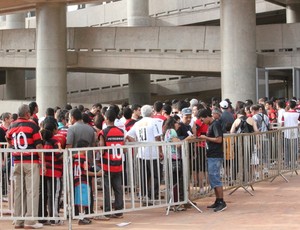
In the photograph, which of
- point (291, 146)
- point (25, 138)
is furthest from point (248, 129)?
point (25, 138)

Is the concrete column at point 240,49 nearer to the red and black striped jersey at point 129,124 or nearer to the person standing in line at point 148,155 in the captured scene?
the red and black striped jersey at point 129,124

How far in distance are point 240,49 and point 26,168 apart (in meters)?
20.8

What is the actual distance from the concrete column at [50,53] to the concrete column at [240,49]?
9178 mm

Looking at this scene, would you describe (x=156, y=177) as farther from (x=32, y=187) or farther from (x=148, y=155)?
(x=32, y=187)

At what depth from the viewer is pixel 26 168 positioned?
1139 centimetres

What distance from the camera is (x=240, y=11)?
1219 inches

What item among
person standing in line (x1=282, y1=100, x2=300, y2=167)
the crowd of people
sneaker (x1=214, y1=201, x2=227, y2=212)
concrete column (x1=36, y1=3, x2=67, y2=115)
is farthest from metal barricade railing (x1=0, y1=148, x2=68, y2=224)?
concrete column (x1=36, y1=3, x2=67, y2=115)

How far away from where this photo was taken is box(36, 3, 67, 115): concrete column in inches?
1407

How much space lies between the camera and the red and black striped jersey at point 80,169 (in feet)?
37.2

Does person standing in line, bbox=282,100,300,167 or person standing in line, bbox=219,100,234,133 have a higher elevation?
person standing in line, bbox=219,100,234,133

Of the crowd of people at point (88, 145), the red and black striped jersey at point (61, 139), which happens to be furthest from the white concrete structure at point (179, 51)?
the red and black striped jersey at point (61, 139)

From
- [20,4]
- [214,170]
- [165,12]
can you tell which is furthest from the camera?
[165,12]

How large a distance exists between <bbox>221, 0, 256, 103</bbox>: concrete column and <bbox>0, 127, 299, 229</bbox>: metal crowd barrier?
15990 millimetres

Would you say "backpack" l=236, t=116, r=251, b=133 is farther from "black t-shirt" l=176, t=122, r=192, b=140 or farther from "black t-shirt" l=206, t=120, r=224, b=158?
"black t-shirt" l=206, t=120, r=224, b=158
